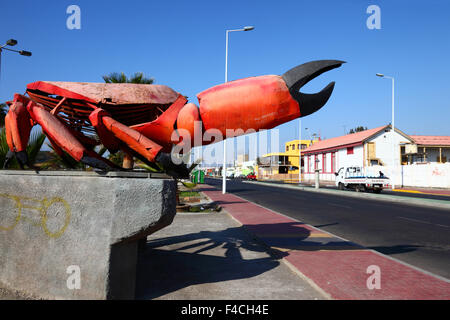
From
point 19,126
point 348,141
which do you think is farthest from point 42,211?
point 348,141

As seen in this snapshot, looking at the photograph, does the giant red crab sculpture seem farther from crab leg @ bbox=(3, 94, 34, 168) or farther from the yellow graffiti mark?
the yellow graffiti mark

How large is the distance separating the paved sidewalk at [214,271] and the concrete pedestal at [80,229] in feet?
2.21

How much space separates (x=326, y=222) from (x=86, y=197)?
8157 millimetres

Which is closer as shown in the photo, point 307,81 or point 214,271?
point 307,81

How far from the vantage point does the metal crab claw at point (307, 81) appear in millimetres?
2957

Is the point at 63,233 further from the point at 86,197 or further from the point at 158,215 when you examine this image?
the point at 158,215

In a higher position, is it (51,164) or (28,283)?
(51,164)

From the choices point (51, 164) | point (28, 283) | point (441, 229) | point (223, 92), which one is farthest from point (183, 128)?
point (441, 229)

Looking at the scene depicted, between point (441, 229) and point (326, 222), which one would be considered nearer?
point (441, 229)

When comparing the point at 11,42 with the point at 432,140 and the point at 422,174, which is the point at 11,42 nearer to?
the point at 422,174

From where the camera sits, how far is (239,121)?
309cm

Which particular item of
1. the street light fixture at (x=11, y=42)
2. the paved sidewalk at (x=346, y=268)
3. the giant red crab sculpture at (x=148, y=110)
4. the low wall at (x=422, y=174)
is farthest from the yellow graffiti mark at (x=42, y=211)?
the low wall at (x=422, y=174)

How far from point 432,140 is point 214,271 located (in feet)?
126

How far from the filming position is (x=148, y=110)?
348 centimetres
